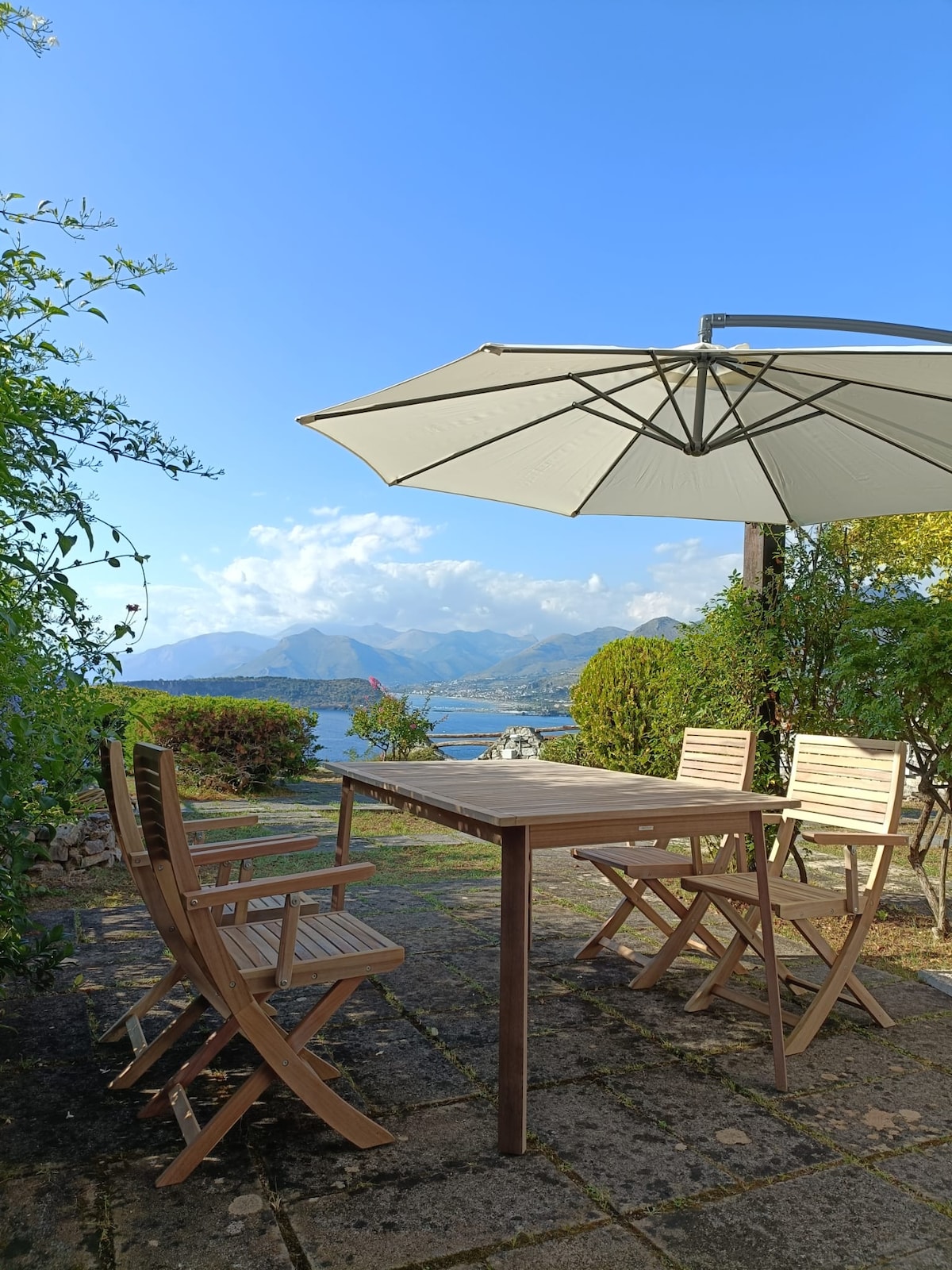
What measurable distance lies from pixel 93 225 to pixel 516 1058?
291 centimetres

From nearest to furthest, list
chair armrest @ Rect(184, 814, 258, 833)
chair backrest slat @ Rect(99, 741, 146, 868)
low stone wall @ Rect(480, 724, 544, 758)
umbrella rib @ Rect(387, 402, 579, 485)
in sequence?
chair backrest slat @ Rect(99, 741, 146, 868), chair armrest @ Rect(184, 814, 258, 833), umbrella rib @ Rect(387, 402, 579, 485), low stone wall @ Rect(480, 724, 544, 758)

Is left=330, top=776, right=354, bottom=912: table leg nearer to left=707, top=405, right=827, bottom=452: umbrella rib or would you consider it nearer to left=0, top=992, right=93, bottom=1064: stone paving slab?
left=0, top=992, right=93, bottom=1064: stone paving slab

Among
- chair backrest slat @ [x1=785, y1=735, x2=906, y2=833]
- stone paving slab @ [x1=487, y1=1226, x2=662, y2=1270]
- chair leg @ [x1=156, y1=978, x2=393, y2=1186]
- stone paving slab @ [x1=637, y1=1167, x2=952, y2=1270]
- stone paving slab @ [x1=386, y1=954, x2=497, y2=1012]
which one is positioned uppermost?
chair backrest slat @ [x1=785, y1=735, x2=906, y2=833]

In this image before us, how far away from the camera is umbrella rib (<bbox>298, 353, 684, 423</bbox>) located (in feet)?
12.5

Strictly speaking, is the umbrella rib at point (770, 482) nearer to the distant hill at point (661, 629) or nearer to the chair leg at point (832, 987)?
the distant hill at point (661, 629)

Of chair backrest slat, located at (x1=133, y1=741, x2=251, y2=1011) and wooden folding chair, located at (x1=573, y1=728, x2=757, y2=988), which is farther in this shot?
wooden folding chair, located at (x1=573, y1=728, x2=757, y2=988)

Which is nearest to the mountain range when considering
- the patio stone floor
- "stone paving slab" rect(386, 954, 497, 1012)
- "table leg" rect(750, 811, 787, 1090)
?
the patio stone floor

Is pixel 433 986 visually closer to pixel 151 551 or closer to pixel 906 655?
pixel 151 551

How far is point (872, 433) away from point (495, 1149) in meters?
3.75

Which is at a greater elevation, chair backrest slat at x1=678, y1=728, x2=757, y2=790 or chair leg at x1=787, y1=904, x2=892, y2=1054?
chair backrest slat at x1=678, y1=728, x2=757, y2=790

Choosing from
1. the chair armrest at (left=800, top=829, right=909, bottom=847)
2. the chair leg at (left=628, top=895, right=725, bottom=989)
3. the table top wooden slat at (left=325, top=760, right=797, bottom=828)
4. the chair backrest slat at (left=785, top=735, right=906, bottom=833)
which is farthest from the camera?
the chair leg at (left=628, top=895, right=725, bottom=989)

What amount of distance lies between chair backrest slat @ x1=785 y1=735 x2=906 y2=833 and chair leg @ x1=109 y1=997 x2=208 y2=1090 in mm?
2281

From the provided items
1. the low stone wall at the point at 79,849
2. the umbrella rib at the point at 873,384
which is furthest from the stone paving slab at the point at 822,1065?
the low stone wall at the point at 79,849

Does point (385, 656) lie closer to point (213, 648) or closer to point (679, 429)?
point (679, 429)
